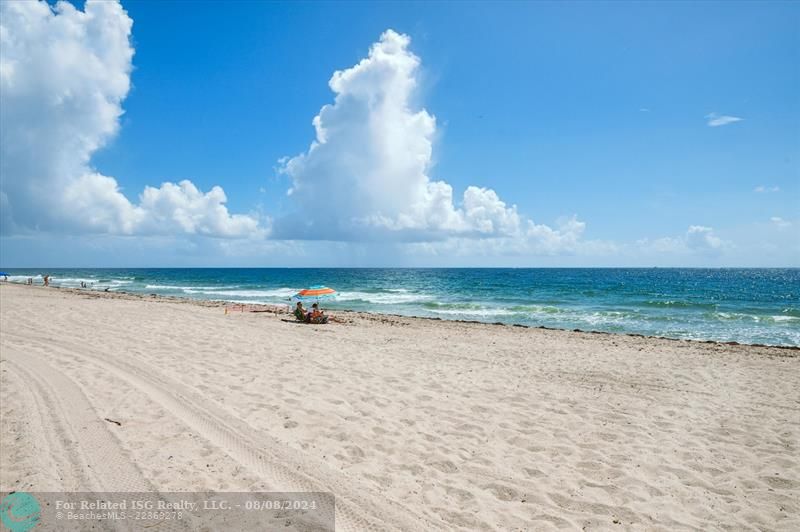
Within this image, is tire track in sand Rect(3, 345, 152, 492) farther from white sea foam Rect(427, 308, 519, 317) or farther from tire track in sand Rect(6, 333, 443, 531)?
white sea foam Rect(427, 308, 519, 317)

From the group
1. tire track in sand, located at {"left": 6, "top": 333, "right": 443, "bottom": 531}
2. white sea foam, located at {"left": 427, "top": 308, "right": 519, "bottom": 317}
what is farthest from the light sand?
white sea foam, located at {"left": 427, "top": 308, "right": 519, "bottom": 317}

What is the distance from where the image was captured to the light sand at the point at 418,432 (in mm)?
4578

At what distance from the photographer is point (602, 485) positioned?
4957 mm

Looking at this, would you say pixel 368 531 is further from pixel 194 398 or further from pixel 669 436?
pixel 669 436

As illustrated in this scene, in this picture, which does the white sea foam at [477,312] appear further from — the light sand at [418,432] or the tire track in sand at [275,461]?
the tire track in sand at [275,461]

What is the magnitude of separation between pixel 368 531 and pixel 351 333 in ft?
41.7

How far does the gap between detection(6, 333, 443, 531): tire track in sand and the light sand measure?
0.03m

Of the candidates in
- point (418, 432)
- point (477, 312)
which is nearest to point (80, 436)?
point (418, 432)

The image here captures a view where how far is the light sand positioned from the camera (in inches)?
180

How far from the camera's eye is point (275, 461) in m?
5.19

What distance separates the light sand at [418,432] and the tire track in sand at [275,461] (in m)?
0.03

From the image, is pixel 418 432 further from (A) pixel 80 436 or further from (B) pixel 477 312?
(B) pixel 477 312

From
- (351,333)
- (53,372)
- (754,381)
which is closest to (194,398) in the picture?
(53,372)

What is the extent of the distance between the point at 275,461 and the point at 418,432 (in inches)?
87.1
